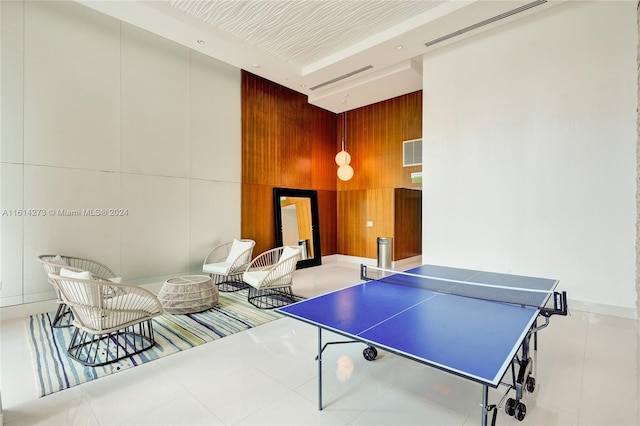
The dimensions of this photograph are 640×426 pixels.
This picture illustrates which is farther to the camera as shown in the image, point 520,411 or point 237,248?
point 237,248

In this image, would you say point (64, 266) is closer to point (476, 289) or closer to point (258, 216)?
point (258, 216)

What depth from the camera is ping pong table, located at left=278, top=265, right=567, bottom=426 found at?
1.43m

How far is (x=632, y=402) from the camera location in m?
2.20

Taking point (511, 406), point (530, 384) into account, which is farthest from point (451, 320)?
point (530, 384)

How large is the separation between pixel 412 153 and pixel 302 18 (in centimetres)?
392

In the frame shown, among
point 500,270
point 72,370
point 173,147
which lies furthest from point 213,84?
point 500,270

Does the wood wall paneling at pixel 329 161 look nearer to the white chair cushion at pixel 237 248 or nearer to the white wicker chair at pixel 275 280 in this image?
the white chair cushion at pixel 237 248

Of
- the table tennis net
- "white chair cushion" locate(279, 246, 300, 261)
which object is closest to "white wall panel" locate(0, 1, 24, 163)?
"white chair cushion" locate(279, 246, 300, 261)

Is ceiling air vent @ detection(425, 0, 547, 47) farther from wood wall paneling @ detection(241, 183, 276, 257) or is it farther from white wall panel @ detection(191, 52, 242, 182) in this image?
wood wall paneling @ detection(241, 183, 276, 257)

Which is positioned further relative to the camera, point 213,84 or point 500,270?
point 213,84

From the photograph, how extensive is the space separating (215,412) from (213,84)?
18.8 feet

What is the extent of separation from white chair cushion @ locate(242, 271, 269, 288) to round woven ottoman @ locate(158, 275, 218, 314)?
567 mm

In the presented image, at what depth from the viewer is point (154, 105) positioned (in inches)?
203

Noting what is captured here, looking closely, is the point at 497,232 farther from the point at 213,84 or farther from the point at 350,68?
the point at 213,84
